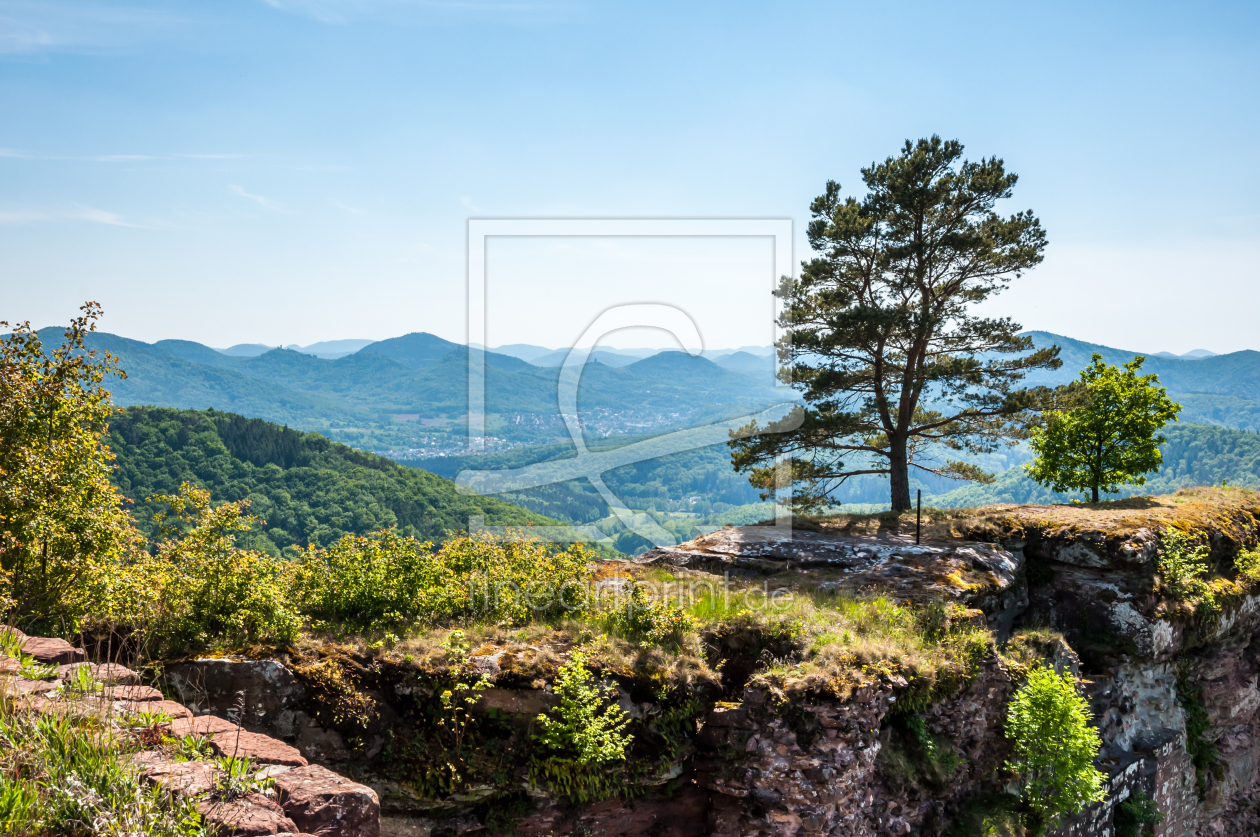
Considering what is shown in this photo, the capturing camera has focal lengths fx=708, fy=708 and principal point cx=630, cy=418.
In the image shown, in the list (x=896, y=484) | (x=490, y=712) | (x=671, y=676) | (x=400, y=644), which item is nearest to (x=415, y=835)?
(x=490, y=712)

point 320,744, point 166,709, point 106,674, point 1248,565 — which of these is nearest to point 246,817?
point 166,709

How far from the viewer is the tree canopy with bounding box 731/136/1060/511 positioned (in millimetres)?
21016

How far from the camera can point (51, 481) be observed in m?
9.70

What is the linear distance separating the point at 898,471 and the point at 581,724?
16263mm

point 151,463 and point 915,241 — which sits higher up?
point 915,241

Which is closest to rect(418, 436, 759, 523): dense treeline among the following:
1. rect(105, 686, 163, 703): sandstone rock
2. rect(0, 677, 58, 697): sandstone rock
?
rect(105, 686, 163, 703): sandstone rock

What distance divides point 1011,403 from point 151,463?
8722 centimetres

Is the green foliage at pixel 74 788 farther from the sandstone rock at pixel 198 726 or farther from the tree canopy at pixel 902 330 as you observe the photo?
the tree canopy at pixel 902 330

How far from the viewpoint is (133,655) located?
31.1ft

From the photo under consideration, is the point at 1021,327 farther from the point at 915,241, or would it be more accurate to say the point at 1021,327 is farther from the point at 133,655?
the point at 133,655

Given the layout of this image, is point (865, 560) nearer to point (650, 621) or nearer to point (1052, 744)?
point (1052, 744)

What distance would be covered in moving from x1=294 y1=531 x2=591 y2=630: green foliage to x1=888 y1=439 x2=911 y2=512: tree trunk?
547 inches

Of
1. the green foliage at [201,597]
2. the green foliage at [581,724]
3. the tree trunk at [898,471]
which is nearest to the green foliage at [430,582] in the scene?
the green foliage at [201,597]

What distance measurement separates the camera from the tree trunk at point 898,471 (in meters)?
23.0
